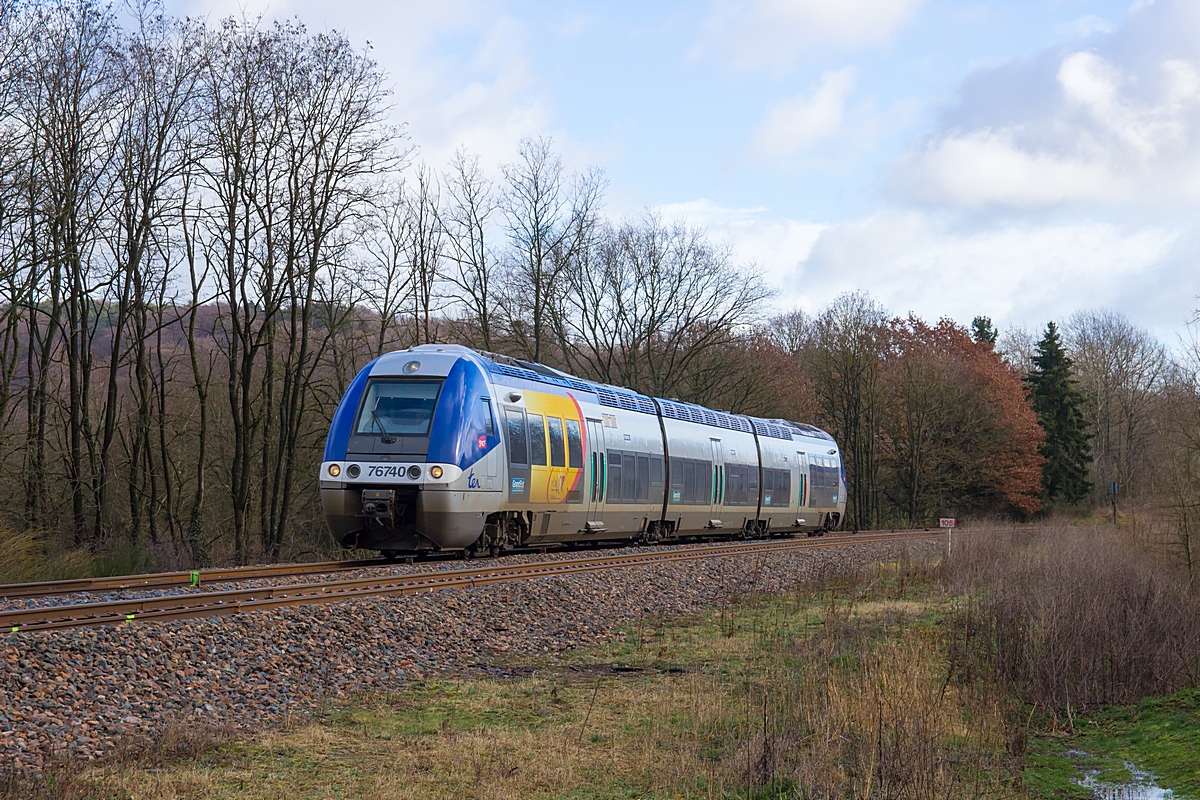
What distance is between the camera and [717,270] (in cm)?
5041

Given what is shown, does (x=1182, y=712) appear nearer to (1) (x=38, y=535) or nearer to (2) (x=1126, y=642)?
(2) (x=1126, y=642)

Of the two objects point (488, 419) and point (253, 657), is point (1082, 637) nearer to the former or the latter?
point (253, 657)

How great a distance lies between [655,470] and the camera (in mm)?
25922

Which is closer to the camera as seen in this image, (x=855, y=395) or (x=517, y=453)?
(x=517, y=453)

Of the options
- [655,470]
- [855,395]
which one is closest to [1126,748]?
[655,470]

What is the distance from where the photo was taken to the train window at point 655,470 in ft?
84.4

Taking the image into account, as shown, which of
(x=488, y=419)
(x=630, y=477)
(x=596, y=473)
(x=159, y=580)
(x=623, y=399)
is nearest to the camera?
(x=159, y=580)

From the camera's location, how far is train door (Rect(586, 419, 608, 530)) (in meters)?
22.6

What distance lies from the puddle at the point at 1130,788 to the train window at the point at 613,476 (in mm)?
15590

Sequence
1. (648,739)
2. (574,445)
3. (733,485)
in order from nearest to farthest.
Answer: (648,739) → (574,445) → (733,485)

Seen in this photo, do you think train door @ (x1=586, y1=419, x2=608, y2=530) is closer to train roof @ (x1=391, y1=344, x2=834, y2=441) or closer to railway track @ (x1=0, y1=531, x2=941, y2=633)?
train roof @ (x1=391, y1=344, x2=834, y2=441)

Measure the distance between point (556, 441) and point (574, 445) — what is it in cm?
83

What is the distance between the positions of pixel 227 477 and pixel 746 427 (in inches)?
692

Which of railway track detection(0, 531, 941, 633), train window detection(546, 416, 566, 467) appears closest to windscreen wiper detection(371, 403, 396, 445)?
railway track detection(0, 531, 941, 633)
